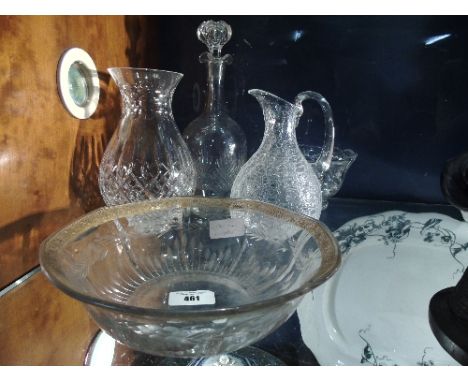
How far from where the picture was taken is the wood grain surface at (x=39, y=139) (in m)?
0.46

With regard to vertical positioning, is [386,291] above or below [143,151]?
below

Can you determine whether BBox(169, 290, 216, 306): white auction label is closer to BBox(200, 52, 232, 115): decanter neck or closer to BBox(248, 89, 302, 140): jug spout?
BBox(248, 89, 302, 140): jug spout

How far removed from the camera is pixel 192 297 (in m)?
0.44

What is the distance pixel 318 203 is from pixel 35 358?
16.4 inches

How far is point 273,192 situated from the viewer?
58cm

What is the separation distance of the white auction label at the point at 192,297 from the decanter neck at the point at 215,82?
0.39 m

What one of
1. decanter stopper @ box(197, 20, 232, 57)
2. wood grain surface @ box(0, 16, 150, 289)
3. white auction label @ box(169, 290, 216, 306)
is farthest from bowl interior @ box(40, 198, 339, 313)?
decanter stopper @ box(197, 20, 232, 57)

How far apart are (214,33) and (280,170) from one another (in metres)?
0.28

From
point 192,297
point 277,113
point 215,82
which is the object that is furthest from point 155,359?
point 215,82

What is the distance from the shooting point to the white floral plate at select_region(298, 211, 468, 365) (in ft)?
1.65

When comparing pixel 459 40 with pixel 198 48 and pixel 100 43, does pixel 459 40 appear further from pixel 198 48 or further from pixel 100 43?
pixel 100 43

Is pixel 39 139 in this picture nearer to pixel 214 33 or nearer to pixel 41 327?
pixel 41 327

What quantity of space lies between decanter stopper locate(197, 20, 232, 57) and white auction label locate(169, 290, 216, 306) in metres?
0.45
